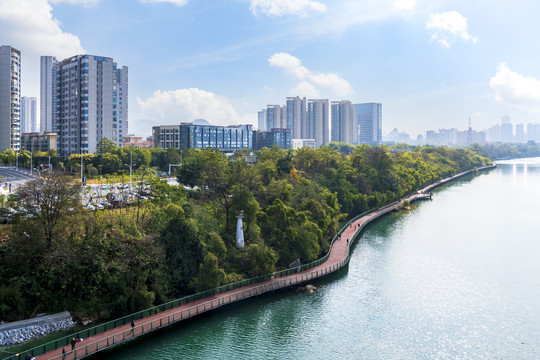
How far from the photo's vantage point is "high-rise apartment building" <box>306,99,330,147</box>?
18512 centimetres

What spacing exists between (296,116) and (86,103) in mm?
116795

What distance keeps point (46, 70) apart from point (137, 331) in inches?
5900

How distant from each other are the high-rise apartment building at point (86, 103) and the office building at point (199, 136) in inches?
765

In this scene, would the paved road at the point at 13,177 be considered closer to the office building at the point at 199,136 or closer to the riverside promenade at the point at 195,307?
the riverside promenade at the point at 195,307

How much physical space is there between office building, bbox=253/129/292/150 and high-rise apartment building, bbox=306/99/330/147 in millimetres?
53494

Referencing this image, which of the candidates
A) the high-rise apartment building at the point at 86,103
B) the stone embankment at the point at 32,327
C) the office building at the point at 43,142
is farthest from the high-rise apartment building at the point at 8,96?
the stone embankment at the point at 32,327

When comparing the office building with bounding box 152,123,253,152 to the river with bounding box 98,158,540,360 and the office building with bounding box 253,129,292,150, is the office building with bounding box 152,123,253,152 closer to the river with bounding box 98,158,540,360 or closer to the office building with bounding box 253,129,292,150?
the office building with bounding box 253,129,292,150

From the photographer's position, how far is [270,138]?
130750 mm

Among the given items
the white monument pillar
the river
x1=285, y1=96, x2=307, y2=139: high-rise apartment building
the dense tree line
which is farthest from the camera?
x1=285, y1=96, x2=307, y2=139: high-rise apartment building

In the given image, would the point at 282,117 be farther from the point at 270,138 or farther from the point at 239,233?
the point at 239,233

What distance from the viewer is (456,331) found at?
2339cm

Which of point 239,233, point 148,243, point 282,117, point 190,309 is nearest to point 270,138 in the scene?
point 282,117

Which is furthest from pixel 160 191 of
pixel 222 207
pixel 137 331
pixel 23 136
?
pixel 23 136

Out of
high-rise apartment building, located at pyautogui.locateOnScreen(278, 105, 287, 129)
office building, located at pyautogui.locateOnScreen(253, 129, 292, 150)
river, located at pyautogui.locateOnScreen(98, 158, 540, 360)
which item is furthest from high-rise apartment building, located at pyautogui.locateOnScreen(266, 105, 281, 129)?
river, located at pyautogui.locateOnScreen(98, 158, 540, 360)
